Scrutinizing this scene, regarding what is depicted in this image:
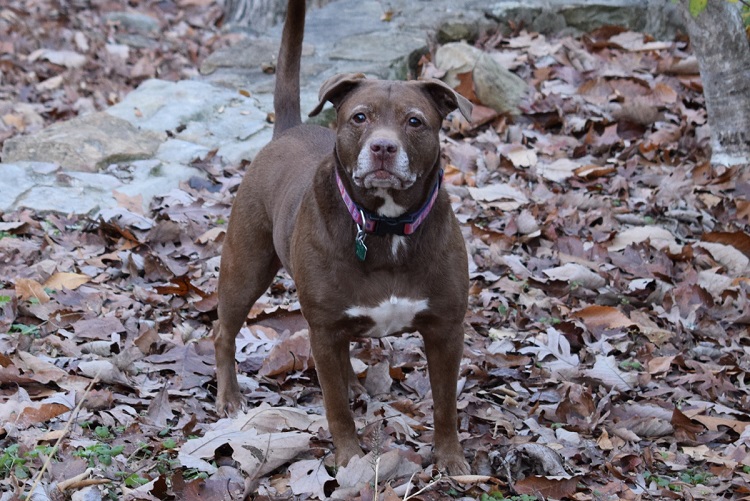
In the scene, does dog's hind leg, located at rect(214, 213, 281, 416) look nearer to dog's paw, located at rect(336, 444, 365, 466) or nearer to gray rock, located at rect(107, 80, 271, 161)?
dog's paw, located at rect(336, 444, 365, 466)

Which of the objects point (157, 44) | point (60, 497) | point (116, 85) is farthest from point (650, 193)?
point (157, 44)

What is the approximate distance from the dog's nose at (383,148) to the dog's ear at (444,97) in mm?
450

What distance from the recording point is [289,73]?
16.9 ft

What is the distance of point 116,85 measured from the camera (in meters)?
10.7

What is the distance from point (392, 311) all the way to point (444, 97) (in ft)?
3.17

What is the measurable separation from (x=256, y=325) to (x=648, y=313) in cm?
226

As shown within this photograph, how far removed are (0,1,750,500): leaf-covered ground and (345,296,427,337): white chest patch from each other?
17.7 inches

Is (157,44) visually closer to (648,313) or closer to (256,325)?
(256,325)

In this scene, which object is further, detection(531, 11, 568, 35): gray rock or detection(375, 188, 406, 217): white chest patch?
detection(531, 11, 568, 35): gray rock

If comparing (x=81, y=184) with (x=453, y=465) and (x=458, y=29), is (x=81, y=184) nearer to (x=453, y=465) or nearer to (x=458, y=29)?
(x=453, y=465)

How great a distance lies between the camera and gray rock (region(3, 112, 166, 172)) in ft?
23.5

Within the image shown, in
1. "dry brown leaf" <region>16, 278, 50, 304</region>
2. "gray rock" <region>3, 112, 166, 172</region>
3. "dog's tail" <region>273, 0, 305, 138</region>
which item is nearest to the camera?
"dog's tail" <region>273, 0, 305, 138</region>

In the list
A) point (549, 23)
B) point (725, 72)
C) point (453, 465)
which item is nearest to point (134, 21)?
point (549, 23)

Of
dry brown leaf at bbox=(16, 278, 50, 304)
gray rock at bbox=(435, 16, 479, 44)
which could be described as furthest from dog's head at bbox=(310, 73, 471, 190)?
gray rock at bbox=(435, 16, 479, 44)
